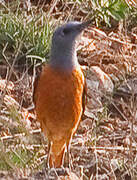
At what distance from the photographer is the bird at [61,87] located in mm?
4078

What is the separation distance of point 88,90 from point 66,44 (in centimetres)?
175

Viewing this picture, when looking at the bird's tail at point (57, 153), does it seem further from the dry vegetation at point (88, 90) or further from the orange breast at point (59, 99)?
the orange breast at point (59, 99)

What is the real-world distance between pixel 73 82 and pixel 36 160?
3.02 ft

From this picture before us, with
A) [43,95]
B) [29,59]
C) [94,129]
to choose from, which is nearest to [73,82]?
[43,95]

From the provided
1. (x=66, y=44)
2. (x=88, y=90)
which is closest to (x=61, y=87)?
(x=66, y=44)

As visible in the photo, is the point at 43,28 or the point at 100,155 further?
the point at 43,28

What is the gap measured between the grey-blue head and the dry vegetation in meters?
0.60

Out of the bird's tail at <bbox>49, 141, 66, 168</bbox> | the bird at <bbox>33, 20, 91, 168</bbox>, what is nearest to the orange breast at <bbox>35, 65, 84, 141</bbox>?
the bird at <bbox>33, 20, 91, 168</bbox>

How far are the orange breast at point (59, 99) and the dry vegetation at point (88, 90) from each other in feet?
1.01

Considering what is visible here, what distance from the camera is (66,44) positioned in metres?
4.21

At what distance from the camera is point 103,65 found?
21.3 feet

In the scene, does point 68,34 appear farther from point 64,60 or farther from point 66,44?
point 64,60

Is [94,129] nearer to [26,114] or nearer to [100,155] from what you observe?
[100,155]

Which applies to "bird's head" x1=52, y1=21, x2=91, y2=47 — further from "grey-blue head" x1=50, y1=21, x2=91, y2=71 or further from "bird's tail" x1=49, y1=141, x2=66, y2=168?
"bird's tail" x1=49, y1=141, x2=66, y2=168
